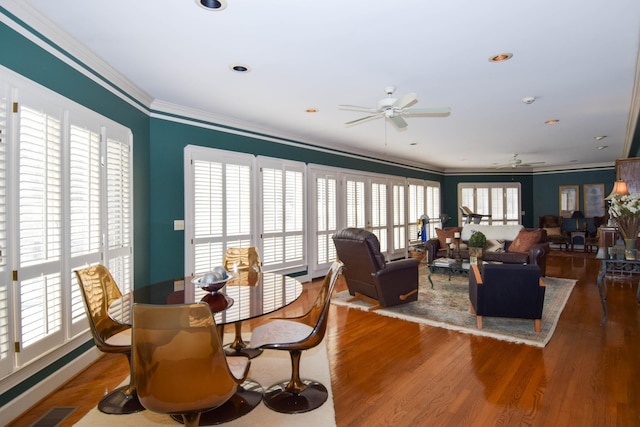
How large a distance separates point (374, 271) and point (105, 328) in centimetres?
280

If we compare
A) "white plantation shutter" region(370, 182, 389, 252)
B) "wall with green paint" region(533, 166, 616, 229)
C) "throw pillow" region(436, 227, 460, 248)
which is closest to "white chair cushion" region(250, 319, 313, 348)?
"throw pillow" region(436, 227, 460, 248)

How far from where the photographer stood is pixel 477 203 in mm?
11375

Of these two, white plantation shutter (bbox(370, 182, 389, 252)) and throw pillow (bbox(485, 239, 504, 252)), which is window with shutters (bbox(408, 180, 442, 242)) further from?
throw pillow (bbox(485, 239, 504, 252))

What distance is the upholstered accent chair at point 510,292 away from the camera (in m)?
3.46

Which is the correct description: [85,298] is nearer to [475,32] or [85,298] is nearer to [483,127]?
[475,32]

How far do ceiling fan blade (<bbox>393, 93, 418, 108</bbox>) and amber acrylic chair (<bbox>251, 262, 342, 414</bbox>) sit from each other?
1643 mm

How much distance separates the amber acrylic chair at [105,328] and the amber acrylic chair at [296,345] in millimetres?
861

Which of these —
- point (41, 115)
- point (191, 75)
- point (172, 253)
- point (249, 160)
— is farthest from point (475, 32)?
point (172, 253)

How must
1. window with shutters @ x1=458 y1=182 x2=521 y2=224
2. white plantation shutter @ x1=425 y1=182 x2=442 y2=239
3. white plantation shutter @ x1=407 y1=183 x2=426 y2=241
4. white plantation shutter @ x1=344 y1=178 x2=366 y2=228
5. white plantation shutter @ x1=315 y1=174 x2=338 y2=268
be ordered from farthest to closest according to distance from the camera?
window with shutters @ x1=458 y1=182 x2=521 y2=224, white plantation shutter @ x1=425 y1=182 x2=442 y2=239, white plantation shutter @ x1=407 y1=183 x2=426 y2=241, white plantation shutter @ x1=344 y1=178 x2=366 y2=228, white plantation shutter @ x1=315 y1=174 x2=338 y2=268

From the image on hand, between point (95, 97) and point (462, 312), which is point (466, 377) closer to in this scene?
point (462, 312)

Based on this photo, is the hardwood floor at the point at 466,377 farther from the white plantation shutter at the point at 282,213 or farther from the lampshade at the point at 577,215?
the lampshade at the point at 577,215

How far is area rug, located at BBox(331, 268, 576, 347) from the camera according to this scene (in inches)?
143

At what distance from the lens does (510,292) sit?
3547 mm

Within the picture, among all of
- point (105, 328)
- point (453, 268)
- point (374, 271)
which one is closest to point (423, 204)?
point (453, 268)
